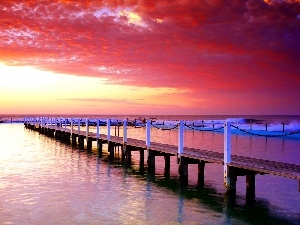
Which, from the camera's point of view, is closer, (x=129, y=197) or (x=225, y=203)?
(x=225, y=203)

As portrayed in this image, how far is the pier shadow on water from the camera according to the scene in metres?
11.6

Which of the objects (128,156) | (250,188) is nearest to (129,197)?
(250,188)

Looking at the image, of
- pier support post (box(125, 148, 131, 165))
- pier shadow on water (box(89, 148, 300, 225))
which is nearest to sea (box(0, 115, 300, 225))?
pier shadow on water (box(89, 148, 300, 225))

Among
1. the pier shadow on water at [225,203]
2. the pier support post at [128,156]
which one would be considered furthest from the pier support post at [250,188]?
the pier support post at [128,156]

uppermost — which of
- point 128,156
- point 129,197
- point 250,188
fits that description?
point 128,156

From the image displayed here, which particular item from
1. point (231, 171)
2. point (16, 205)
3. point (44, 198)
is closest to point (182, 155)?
point (231, 171)

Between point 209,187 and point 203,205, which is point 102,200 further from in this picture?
point 209,187

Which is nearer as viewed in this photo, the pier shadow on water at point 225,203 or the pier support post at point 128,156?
the pier shadow on water at point 225,203

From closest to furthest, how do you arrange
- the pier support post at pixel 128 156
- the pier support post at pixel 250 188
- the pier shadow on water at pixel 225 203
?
the pier shadow on water at pixel 225 203 < the pier support post at pixel 250 188 < the pier support post at pixel 128 156

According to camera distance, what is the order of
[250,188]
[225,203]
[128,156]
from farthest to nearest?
1. [128,156]
2. [250,188]
3. [225,203]

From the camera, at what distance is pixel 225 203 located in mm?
13391

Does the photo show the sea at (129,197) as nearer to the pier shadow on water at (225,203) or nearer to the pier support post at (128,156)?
the pier shadow on water at (225,203)

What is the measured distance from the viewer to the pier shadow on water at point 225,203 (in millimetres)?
11625

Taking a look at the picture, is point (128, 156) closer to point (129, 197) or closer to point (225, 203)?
point (129, 197)
